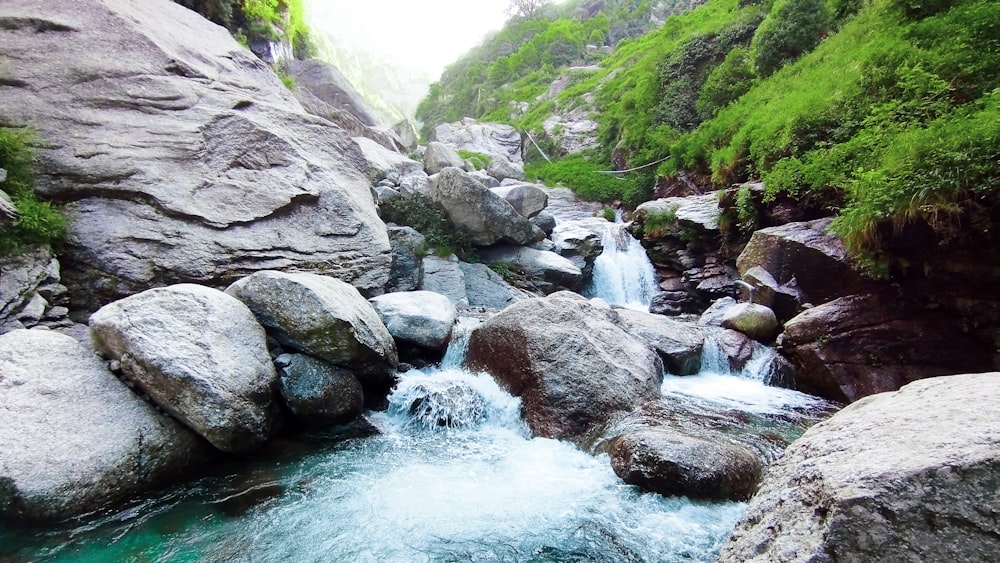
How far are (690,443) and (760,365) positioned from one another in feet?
15.1

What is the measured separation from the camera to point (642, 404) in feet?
21.8

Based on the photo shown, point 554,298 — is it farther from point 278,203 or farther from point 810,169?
point 810,169

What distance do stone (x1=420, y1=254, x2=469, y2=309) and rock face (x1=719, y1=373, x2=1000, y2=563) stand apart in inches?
377

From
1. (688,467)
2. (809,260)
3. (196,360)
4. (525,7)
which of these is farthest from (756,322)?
(525,7)

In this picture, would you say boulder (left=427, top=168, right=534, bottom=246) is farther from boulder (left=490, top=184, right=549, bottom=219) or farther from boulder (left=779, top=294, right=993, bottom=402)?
boulder (left=779, top=294, right=993, bottom=402)

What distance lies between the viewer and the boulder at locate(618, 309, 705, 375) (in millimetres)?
8406

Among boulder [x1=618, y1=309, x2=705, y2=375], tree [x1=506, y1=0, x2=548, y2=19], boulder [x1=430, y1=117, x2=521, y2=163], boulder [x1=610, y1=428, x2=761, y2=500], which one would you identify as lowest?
boulder [x1=610, y1=428, x2=761, y2=500]

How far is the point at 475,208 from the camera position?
544 inches

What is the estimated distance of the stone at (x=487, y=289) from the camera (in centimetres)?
1253

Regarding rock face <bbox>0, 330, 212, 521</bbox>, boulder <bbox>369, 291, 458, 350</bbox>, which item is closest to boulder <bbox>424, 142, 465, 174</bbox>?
boulder <bbox>369, 291, 458, 350</bbox>

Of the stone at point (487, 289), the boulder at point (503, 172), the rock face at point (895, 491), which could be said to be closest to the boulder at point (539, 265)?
the stone at point (487, 289)

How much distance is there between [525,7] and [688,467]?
70934 millimetres

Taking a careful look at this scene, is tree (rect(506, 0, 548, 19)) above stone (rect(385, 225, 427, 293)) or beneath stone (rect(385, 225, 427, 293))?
above

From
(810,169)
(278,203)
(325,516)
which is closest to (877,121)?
(810,169)
